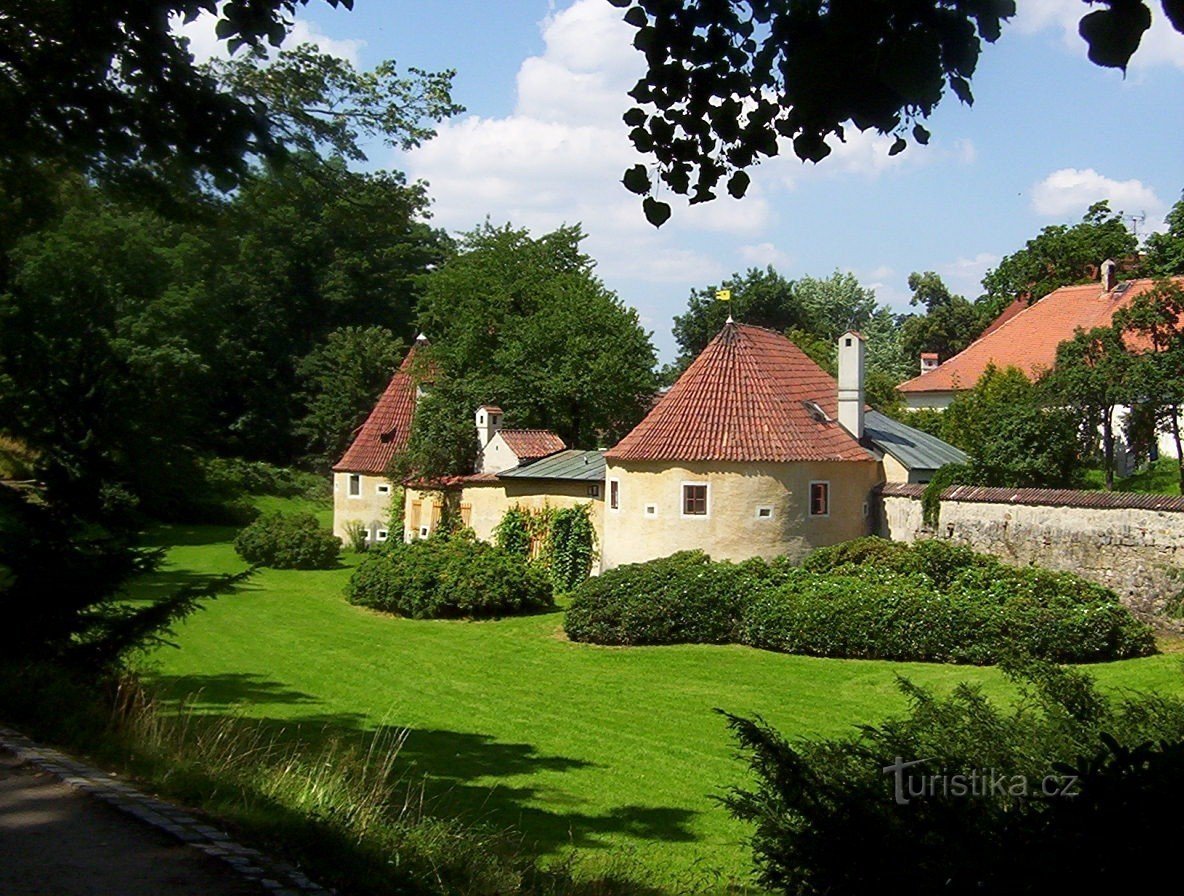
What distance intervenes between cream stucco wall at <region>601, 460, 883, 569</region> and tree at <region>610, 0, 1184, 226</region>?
20.8m

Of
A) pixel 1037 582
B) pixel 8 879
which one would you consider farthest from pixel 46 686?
pixel 1037 582

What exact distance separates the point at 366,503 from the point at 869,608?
22.8 meters

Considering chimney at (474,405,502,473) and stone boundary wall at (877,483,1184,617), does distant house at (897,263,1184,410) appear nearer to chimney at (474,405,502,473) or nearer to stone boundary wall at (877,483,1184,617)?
chimney at (474,405,502,473)

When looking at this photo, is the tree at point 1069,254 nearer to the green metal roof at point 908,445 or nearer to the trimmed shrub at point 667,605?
the green metal roof at point 908,445

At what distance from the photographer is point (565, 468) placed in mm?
31297

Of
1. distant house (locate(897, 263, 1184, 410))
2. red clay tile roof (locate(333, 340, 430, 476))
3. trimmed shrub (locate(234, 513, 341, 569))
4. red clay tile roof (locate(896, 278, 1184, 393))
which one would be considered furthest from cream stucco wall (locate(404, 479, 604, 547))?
red clay tile roof (locate(896, 278, 1184, 393))

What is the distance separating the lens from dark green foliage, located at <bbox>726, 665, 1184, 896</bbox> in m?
A: 3.79

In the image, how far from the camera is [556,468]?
3150 centimetres

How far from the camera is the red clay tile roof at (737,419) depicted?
27.0 metres

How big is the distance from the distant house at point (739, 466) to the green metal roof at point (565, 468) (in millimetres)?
59

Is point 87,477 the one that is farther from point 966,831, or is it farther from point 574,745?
point 966,831

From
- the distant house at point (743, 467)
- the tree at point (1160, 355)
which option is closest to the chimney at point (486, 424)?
the distant house at point (743, 467)

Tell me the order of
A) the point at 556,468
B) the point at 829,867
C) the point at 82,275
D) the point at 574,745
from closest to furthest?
1. the point at 829,867
2. the point at 574,745
3. the point at 82,275
4. the point at 556,468

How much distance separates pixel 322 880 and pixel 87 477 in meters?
6.71
